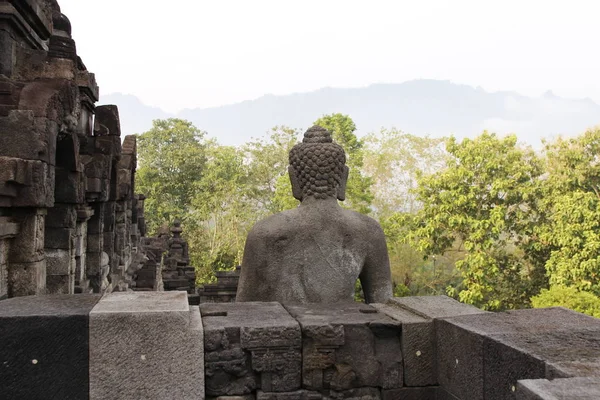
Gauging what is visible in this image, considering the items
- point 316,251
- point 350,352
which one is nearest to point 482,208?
point 316,251

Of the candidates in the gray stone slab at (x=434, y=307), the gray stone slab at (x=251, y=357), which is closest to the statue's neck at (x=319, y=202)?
the gray stone slab at (x=434, y=307)

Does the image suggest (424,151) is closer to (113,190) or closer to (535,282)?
(535,282)

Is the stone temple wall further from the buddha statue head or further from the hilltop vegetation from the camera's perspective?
the hilltop vegetation

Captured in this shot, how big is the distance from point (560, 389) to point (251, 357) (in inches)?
63.2

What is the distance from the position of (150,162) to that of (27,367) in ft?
120

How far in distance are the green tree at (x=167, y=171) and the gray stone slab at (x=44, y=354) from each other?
111ft

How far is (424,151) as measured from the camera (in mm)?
39219

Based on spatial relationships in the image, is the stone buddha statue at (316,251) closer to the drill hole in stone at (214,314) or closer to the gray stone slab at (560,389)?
the drill hole in stone at (214,314)

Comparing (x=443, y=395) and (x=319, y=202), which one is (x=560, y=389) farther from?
(x=319, y=202)

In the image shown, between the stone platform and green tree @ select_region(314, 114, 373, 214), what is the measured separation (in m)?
21.8

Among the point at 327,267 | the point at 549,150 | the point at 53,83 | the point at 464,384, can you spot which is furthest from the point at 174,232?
the point at 464,384

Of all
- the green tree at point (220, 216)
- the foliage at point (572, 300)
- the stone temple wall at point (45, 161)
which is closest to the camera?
the stone temple wall at point (45, 161)

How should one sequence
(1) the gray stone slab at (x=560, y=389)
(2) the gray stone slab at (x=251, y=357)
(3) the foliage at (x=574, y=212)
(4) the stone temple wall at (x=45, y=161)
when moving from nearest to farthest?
(1) the gray stone slab at (x=560, y=389), (2) the gray stone slab at (x=251, y=357), (4) the stone temple wall at (x=45, y=161), (3) the foliage at (x=574, y=212)

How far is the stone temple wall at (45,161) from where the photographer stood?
5.19 metres
